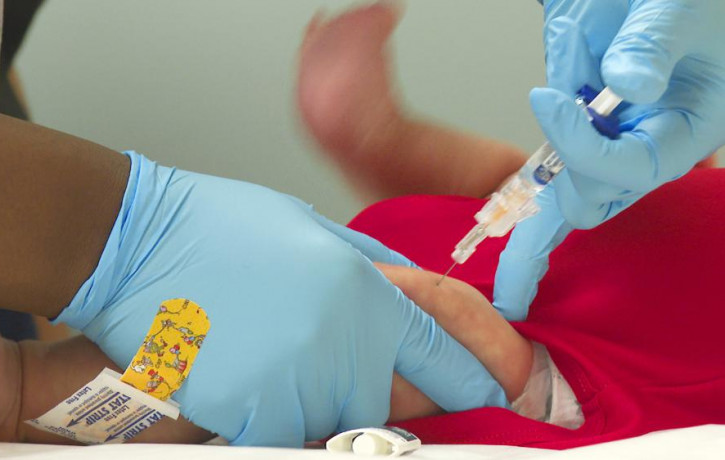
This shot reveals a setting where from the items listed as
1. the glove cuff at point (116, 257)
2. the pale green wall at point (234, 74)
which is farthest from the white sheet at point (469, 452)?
the pale green wall at point (234, 74)

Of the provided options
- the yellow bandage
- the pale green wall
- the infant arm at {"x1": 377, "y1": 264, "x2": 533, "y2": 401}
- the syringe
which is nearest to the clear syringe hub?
the syringe

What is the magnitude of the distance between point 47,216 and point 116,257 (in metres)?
0.10

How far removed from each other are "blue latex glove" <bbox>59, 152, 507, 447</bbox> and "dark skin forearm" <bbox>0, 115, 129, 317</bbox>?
24 mm

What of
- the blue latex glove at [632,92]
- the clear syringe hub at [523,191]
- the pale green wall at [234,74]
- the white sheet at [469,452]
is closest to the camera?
the white sheet at [469,452]

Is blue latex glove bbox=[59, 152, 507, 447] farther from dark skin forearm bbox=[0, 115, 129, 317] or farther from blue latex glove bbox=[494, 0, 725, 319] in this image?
blue latex glove bbox=[494, 0, 725, 319]

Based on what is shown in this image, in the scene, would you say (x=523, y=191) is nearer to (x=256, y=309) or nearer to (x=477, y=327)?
(x=477, y=327)

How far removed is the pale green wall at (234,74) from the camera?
1.54 metres

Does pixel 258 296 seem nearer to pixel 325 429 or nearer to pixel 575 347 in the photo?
Answer: pixel 325 429

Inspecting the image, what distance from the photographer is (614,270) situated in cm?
121

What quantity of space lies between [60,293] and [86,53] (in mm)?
763

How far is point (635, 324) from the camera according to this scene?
3.82 ft

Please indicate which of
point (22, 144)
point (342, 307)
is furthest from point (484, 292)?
point (22, 144)

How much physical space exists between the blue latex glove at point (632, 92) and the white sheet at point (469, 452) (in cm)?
31

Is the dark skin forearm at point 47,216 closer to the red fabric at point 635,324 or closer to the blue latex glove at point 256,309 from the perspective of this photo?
the blue latex glove at point 256,309
